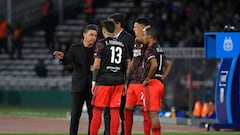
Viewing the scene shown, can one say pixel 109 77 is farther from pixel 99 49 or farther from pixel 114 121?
pixel 114 121

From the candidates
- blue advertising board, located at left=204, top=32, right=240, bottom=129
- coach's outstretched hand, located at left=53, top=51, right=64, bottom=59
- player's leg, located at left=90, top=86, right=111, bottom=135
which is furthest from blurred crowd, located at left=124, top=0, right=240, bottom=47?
player's leg, located at left=90, top=86, right=111, bottom=135

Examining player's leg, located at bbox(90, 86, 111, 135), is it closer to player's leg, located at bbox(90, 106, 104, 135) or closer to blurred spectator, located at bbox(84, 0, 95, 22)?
player's leg, located at bbox(90, 106, 104, 135)

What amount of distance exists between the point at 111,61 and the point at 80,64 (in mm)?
953

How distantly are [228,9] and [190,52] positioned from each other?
12.5 meters

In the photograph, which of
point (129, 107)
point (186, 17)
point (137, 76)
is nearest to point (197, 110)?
point (129, 107)

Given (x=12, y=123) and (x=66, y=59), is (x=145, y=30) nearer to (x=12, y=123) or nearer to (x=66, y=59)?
(x=66, y=59)

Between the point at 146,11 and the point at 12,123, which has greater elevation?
the point at 146,11

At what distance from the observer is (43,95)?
37281mm

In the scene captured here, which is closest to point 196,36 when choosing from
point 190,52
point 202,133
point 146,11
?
point 146,11

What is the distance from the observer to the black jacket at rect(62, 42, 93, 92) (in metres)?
17.7

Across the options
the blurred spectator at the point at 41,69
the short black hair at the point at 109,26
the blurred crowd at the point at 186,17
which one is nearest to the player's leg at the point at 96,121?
the short black hair at the point at 109,26

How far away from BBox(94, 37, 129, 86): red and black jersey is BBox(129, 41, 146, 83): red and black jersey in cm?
19

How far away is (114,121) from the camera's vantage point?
55.4 feet

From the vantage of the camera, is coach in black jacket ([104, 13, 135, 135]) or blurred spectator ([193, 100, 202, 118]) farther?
blurred spectator ([193, 100, 202, 118])
